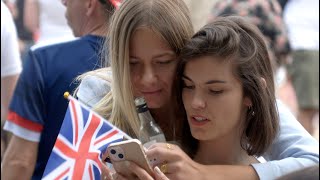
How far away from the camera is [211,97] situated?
302 centimetres

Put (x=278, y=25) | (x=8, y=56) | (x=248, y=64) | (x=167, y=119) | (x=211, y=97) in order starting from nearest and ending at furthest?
(x=211, y=97)
(x=248, y=64)
(x=167, y=119)
(x=8, y=56)
(x=278, y=25)

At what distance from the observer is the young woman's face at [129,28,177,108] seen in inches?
126

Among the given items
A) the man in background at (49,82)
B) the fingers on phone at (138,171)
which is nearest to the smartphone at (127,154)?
the fingers on phone at (138,171)

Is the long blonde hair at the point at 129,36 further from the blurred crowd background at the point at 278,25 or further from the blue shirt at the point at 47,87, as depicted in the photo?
the blurred crowd background at the point at 278,25

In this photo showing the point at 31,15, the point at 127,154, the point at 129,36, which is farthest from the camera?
the point at 31,15

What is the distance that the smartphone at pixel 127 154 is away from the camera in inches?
110

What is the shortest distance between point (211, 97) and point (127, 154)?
1.19 ft

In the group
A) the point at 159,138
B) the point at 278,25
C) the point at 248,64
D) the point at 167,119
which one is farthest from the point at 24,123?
the point at 278,25

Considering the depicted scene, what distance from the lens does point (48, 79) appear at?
4199 mm

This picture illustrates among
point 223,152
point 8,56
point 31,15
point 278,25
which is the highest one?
point 223,152

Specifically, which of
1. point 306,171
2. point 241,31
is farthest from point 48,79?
point 306,171

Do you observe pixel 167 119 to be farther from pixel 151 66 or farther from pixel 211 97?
pixel 211 97

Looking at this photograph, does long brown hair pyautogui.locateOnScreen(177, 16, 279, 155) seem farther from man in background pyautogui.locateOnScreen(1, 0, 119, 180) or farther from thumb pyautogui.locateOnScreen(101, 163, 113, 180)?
man in background pyautogui.locateOnScreen(1, 0, 119, 180)

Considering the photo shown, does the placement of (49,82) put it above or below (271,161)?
below
